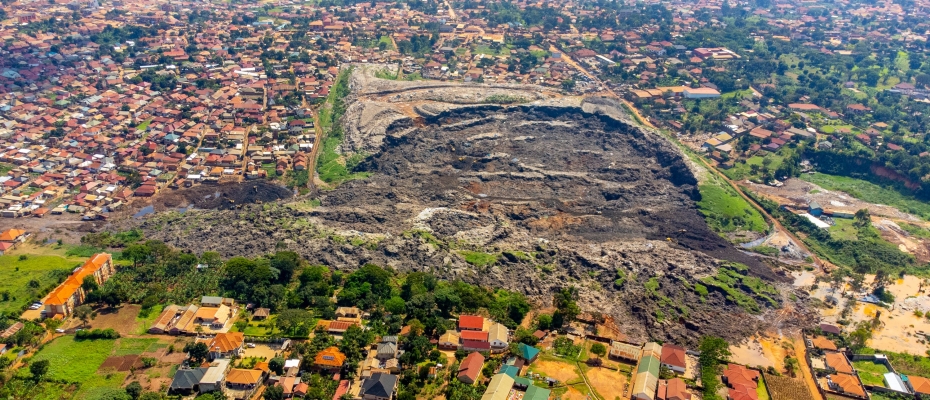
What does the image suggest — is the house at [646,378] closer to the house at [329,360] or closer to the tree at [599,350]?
the tree at [599,350]

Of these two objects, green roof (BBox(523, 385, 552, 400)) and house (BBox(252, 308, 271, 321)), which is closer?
green roof (BBox(523, 385, 552, 400))

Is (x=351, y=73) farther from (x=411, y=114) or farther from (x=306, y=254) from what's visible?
(x=306, y=254)

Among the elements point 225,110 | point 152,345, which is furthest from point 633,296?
point 225,110

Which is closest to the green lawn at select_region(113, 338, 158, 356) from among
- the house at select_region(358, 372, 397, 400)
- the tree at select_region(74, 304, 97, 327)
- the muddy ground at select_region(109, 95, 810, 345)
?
the tree at select_region(74, 304, 97, 327)

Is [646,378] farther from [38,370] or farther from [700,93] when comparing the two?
[700,93]

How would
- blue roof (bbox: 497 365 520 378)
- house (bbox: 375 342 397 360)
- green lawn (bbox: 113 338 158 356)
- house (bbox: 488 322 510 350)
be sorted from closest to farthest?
blue roof (bbox: 497 365 520 378), house (bbox: 375 342 397 360), green lawn (bbox: 113 338 158 356), house (bbox: 488 322 510 350)

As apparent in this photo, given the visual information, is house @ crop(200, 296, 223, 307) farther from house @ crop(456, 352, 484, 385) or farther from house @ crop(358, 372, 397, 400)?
house @ crop(456, 352, 484, 385)

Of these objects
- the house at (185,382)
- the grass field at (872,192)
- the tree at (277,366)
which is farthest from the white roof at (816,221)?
the house at (185,382)

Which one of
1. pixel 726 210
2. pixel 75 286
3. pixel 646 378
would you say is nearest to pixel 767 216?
pixel 726 210
